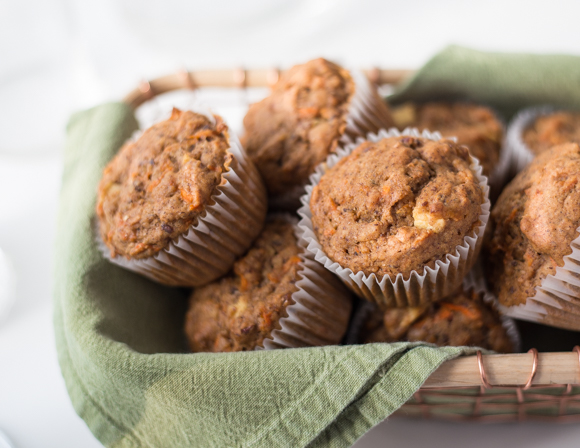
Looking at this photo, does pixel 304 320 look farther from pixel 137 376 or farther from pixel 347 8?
pixel 347 8

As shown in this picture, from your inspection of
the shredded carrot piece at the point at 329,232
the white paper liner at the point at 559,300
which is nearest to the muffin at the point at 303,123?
the shredded carrot piece at the point at 329,232

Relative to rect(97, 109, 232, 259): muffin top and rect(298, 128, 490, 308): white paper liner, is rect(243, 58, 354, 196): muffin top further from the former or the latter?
rect(97, 109, 232, 259): muffin top

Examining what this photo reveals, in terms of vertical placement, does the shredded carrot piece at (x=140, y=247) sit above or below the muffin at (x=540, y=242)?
above

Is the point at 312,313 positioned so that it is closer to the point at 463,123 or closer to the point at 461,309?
the point at 461,309

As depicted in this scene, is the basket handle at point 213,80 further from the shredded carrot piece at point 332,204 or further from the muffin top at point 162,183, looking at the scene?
the shredded carrot piece at point 332,204

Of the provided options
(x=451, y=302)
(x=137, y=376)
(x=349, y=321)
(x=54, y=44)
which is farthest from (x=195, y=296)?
(x=54, y=44)

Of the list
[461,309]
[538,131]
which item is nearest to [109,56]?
[538,131]

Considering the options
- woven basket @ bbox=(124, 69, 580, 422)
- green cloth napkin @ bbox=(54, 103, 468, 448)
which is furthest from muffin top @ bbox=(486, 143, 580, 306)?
green cloth napkin @ bbox=(54, 103, 468, 448)
